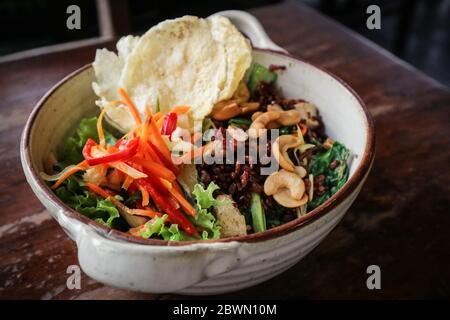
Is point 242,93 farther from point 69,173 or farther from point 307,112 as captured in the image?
point 69,173

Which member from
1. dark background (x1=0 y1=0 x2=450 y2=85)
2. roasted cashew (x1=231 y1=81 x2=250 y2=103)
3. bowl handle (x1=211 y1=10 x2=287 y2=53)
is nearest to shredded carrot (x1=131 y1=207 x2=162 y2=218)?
roasted cashew (x1=231 y1=81 x2=250 y2=103)

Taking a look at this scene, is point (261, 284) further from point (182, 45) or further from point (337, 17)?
point (337, 17)

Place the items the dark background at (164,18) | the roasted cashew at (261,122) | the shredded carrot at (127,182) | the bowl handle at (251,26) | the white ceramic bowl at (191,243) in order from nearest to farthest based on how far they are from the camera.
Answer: the white ceramic bowl at (191,243), the shredded carrot at (127,182), the roasted cashew at (261,122), the bowl handle at (251,26), the dark background at (164,18)

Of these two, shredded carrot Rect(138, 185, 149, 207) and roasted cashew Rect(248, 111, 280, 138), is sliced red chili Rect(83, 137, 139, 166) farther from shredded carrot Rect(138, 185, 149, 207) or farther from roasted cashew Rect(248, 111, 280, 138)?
roasted cashew Rect(248, 111, 280, 138)

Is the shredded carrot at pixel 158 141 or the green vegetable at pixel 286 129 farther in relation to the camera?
the green vegetable at pixel 286 129

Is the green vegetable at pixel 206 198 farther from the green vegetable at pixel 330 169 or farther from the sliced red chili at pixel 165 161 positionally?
the green vegetable at pixel 330 169

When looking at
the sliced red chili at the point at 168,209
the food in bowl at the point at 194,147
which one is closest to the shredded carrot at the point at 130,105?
the food in bowl at the point at 194,147

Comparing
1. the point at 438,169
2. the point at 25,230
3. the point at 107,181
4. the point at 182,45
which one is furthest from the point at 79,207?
the point at 438,169

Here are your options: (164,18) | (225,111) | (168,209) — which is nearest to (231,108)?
(225,111)

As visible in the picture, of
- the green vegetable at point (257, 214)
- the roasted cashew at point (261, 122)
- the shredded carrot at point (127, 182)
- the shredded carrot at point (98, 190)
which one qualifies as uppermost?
the roasted cashew at point (261, 122)
